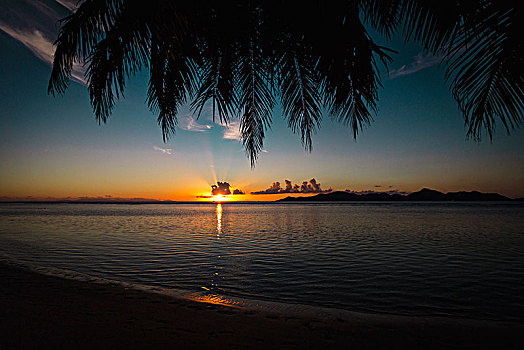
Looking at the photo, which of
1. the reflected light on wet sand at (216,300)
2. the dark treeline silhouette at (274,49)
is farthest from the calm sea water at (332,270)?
the dark treeline silhouette at (274,49)

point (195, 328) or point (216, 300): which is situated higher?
point (195, 328)

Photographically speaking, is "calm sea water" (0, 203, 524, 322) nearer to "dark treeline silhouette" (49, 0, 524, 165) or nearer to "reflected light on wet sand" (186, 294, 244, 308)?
"reflected light on wet sand" (186, 294, 244, 308)

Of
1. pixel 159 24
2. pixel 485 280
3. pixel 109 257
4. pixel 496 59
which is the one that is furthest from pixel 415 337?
pixel 109 257

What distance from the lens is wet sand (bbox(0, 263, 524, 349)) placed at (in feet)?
10.4

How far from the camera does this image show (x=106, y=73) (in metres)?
3.91

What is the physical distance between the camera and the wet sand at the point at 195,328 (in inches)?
125

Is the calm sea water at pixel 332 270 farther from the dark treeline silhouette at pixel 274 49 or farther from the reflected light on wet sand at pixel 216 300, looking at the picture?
the dark treeline silhouette at pixel 274 49

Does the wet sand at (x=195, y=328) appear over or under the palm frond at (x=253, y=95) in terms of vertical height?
under

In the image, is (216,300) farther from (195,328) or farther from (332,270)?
(332,270)

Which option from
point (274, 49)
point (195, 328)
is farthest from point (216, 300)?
point (274, 49)

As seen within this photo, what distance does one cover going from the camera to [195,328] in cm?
361

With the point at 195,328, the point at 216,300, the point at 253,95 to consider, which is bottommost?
the point at 216,300

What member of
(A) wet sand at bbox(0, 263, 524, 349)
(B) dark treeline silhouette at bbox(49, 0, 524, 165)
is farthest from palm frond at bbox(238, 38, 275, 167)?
(A) wet sand at bbox(0, 263, 524, 349)

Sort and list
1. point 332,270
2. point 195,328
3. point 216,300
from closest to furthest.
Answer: point 195,328 < point 216,300 < point 332,270
